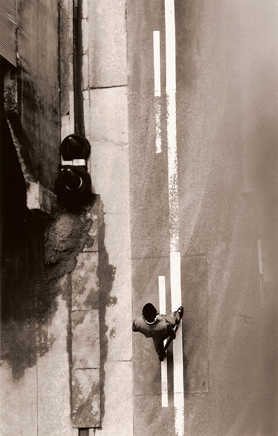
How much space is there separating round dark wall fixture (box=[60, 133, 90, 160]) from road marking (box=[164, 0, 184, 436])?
1.89 metres

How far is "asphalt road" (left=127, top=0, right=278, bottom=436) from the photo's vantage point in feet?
29.8

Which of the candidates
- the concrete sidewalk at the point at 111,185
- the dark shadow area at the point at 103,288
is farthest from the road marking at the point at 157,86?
the dark shadow area at the point at 103,288

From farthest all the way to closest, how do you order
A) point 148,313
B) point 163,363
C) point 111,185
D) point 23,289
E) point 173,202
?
1. point 111,185
2. point 173,202
3. point 23,289
4. point 163,363
5. point 148,313

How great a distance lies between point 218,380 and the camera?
29.8 feet

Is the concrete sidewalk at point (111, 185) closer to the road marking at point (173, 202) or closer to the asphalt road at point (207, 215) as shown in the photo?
the asphalt road at point (207, 215)

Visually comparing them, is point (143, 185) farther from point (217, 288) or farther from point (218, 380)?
point (218, 380)

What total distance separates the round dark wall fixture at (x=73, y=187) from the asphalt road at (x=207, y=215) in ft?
3.48

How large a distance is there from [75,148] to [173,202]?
8.15 feet

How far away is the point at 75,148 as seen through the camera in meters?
9.38

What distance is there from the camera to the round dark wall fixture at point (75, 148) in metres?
9.39

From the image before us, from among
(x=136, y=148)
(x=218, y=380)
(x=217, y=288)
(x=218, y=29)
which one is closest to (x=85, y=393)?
(x=218, y=380)

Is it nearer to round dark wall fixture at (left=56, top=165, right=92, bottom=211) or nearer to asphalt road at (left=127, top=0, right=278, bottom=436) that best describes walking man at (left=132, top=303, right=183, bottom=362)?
asphalt road at (left=127, top=0, right=278, bottom=436)

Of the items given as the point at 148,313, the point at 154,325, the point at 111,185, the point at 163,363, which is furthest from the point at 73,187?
the point at 163,363

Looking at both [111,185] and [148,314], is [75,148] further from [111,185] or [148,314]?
[148,314]
